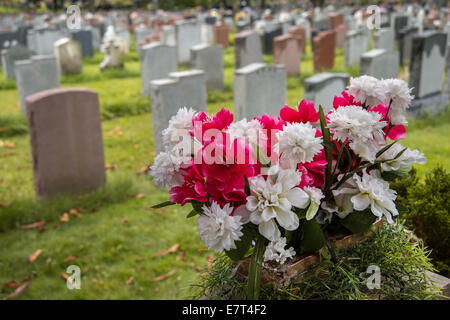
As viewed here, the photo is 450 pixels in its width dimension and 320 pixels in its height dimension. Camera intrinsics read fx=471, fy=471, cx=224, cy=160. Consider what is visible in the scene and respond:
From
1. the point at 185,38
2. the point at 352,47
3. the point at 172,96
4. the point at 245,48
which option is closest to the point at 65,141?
the point at 172,96

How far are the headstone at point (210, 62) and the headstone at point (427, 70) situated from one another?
12.1 ft

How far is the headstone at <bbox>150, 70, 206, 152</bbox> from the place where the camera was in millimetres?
5609

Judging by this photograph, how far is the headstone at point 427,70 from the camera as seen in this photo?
7402 millimetres

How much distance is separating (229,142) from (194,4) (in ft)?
131

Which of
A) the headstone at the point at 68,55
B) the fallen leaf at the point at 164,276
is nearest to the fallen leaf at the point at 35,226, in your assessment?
the fallen leaf at the point at 164,276

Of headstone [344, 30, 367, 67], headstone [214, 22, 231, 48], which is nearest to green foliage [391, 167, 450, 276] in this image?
headstone [344, 30, 367, 67]

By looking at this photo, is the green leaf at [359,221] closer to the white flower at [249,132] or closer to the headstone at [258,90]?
the white flower at [249,132]

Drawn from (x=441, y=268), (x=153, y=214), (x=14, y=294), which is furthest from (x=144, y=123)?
(x=441, y=268)

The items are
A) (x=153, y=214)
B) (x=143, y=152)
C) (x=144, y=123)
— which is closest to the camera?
(x=153, y=214)

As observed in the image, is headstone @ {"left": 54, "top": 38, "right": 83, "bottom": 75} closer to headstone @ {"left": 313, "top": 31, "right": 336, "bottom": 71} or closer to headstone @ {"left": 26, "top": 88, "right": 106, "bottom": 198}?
headstone @ {"left": 313, "top": 31, "right": 336, "bottom": 71}

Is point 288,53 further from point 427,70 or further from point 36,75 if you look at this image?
point 36,75

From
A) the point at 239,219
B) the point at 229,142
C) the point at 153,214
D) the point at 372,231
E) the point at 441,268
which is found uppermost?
the point at 229,142

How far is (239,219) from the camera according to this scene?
1.29 meters
